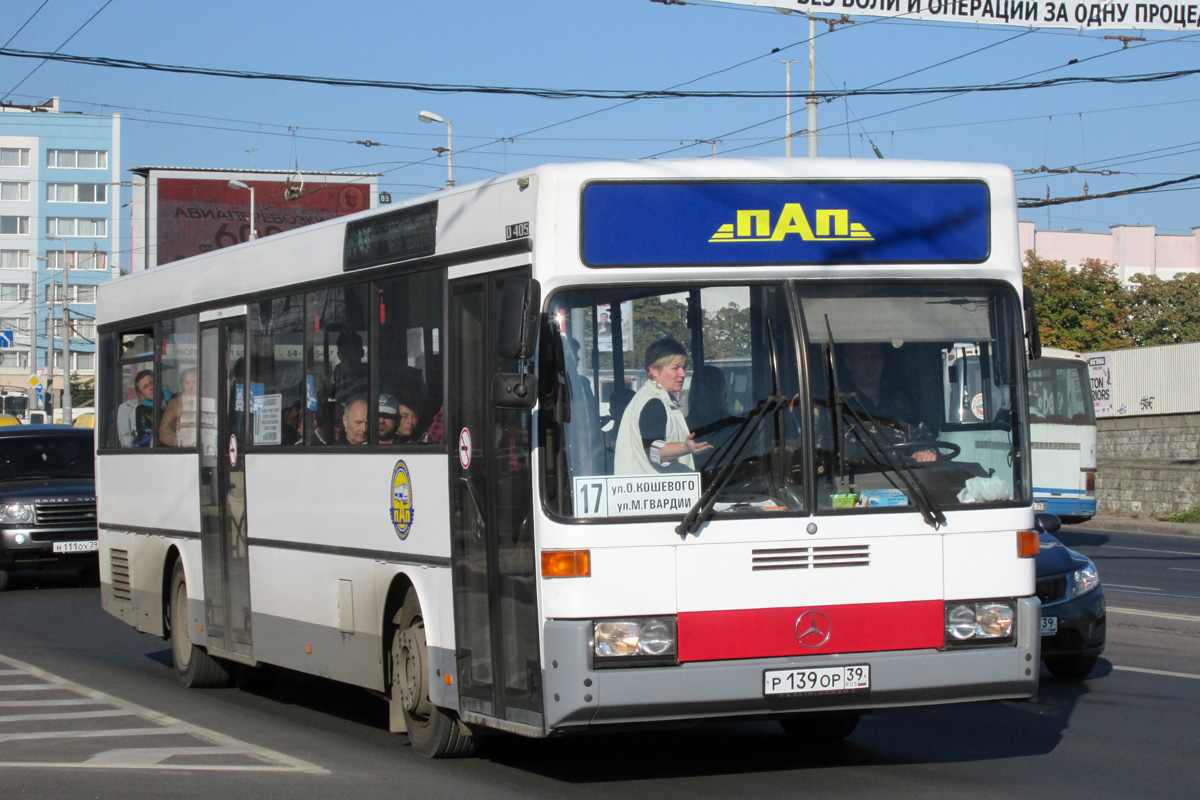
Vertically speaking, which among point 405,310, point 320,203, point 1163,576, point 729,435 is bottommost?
point 1163,576

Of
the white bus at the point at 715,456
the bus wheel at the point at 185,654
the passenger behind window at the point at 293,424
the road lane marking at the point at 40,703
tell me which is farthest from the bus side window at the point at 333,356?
the bus wheel at the point at 185,654

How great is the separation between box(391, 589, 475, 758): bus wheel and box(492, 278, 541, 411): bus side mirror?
1.87 m

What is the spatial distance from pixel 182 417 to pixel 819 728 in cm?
565

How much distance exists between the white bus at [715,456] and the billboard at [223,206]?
49.2 meters

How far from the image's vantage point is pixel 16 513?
19172 mm

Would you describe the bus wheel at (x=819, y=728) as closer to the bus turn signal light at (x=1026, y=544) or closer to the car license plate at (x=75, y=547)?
the bus turn signal light at (x=1026, y=544)

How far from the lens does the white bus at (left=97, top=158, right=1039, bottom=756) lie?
6.74 m

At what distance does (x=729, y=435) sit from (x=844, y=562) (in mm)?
774

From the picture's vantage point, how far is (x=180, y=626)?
38.9 ft

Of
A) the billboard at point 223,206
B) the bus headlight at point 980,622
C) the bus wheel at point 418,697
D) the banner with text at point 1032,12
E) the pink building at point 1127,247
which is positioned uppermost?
the pink building at point 1127,247

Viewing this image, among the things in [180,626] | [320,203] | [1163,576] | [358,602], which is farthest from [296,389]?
[320,203]

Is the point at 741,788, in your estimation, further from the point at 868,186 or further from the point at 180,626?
the point at 180,626

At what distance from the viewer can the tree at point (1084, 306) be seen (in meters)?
67.6

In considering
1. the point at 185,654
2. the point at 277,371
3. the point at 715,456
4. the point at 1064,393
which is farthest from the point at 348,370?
the point at 1064,393
